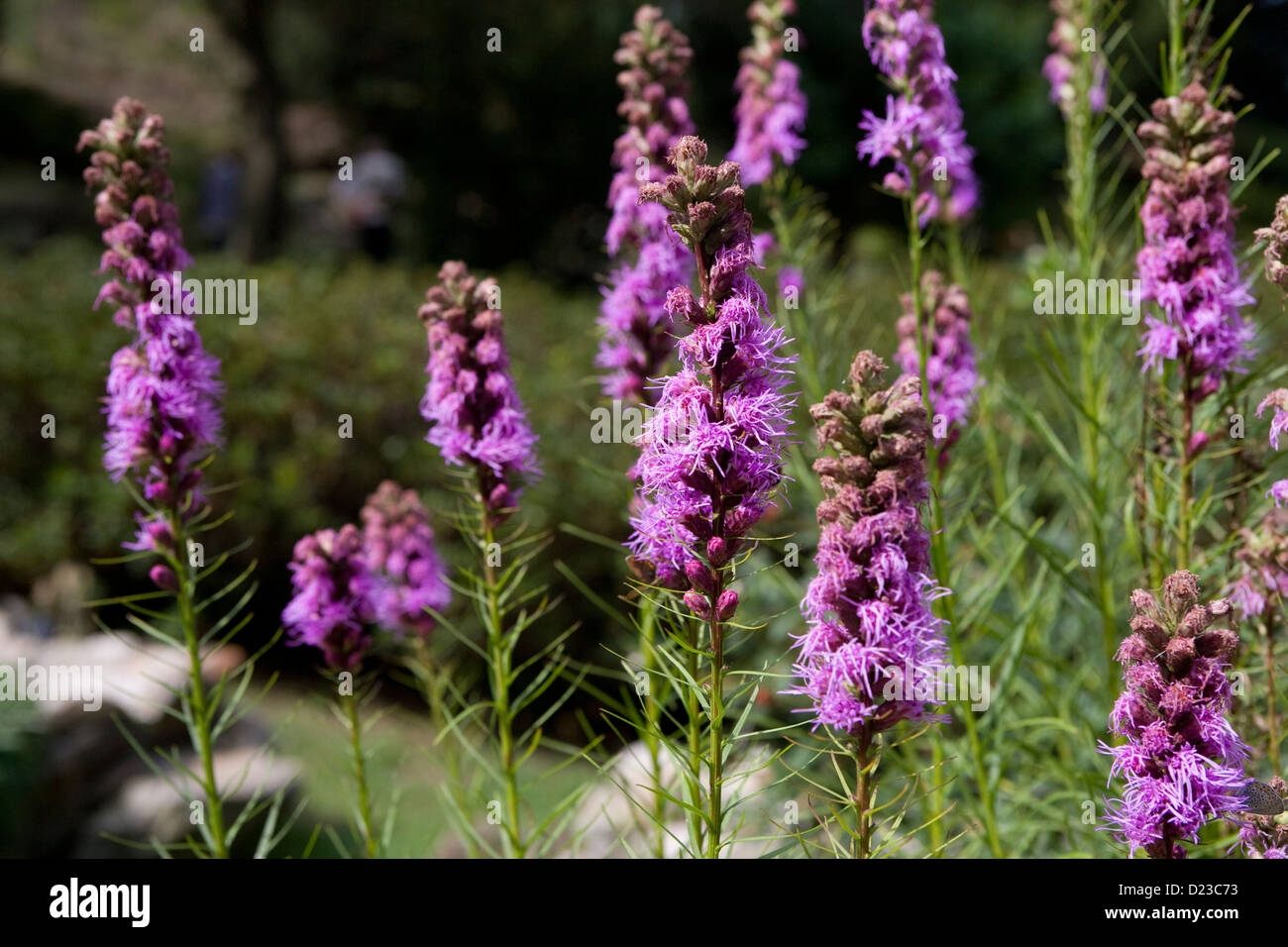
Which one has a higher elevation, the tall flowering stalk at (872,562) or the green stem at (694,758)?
the tall flowering stalk at (872,562)

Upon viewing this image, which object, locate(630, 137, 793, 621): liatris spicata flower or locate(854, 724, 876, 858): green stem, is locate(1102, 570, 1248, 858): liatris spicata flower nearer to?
locate(854, 724, 876, 858): green stem

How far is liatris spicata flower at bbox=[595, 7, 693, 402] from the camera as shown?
9.61 ft

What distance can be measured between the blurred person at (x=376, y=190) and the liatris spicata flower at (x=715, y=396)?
17.8m

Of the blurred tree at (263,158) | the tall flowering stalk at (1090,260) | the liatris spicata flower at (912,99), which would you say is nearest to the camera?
the liatris spicata flower at (912,99)

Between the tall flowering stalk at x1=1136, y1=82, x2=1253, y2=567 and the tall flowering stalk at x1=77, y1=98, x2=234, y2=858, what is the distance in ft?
7.38

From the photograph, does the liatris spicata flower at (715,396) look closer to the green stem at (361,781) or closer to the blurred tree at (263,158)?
the green stem at (361,781)

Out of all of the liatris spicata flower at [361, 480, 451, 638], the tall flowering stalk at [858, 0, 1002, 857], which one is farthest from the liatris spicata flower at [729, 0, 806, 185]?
the liatris spicata flower at [361, 480, 451, 638]

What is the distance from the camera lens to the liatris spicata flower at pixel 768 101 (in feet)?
12.8

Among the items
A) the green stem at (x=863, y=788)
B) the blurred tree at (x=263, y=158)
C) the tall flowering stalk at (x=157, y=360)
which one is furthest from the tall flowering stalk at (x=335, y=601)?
the blurred tree at (x=263, y=158)

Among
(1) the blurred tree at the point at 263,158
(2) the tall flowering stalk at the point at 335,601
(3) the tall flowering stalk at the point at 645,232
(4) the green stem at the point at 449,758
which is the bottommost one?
(4) the green stem at the point at 449,758

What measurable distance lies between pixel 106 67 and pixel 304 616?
27.5 m

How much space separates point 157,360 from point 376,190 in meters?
18.5

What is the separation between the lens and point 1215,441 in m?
2.98
